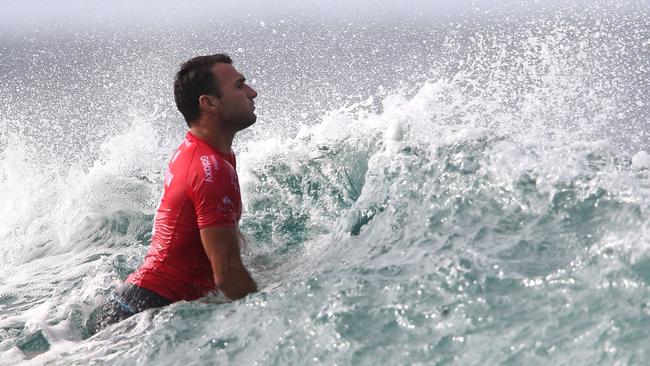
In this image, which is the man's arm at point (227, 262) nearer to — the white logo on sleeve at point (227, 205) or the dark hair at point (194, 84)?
the white logo on sleeve at point (227, 205)

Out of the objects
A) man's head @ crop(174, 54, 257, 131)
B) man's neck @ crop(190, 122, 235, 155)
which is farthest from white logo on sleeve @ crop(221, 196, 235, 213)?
man's head @ crop(174, 54, 257, 131)

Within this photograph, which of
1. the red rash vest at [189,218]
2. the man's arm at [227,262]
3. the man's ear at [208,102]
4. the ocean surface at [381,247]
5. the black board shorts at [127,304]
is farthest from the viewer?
the man's ear at [208,102]

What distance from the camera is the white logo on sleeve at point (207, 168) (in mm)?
4770

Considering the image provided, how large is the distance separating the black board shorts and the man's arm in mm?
511

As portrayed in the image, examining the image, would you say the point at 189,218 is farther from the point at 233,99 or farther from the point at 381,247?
the point at 381,247

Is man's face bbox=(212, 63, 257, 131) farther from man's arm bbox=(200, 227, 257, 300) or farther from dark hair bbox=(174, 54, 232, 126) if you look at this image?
man's arm bbox=(200, 227, 257, 300)

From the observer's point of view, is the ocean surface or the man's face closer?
the ocean surface

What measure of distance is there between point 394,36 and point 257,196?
134 ft

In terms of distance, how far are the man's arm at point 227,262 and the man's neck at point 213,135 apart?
0.60m

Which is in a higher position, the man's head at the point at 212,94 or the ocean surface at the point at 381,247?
the man's head at the point at 212,94

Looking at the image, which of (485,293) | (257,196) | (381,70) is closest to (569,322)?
→ (485,293)

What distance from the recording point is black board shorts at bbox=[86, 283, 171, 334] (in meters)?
4.98

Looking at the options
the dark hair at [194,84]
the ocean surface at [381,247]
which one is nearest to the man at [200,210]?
the dark hair at [194,84]

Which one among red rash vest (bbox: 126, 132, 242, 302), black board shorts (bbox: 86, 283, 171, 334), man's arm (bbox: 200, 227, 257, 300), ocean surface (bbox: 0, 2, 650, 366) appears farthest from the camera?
black board shorts (bbox: 86, 283, 171, 334)
